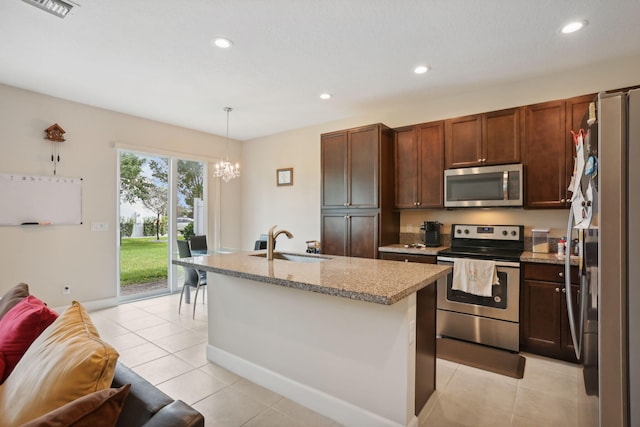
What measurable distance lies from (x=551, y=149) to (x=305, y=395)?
3.04 m

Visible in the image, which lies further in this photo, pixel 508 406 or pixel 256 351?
pixel 256 351

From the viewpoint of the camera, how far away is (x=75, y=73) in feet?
10.4

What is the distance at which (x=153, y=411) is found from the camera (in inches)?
36.5

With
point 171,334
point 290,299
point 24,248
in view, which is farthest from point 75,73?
point 290,299

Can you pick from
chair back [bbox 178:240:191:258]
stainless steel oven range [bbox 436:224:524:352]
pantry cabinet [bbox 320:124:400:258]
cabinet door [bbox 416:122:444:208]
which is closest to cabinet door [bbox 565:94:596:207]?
stainless steel oven range [bbox 436:224:524:352]

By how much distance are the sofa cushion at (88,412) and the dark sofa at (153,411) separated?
0.30 feet

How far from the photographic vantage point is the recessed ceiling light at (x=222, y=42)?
2543 mm

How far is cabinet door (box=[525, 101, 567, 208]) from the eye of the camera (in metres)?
2.91

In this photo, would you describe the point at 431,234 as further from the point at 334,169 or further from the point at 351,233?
the point at 334,169

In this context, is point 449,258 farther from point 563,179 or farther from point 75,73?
point 75,73

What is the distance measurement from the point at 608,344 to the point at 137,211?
5281 millimetres

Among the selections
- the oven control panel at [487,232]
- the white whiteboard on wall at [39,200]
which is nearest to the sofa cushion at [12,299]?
the white whiteboard on wall at [39,200]

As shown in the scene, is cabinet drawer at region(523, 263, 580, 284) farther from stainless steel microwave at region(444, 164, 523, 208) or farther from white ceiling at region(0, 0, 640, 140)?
white ceiling at region(0, 0, 640, 140)

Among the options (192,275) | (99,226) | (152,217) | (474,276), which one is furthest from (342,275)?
(152,217)
